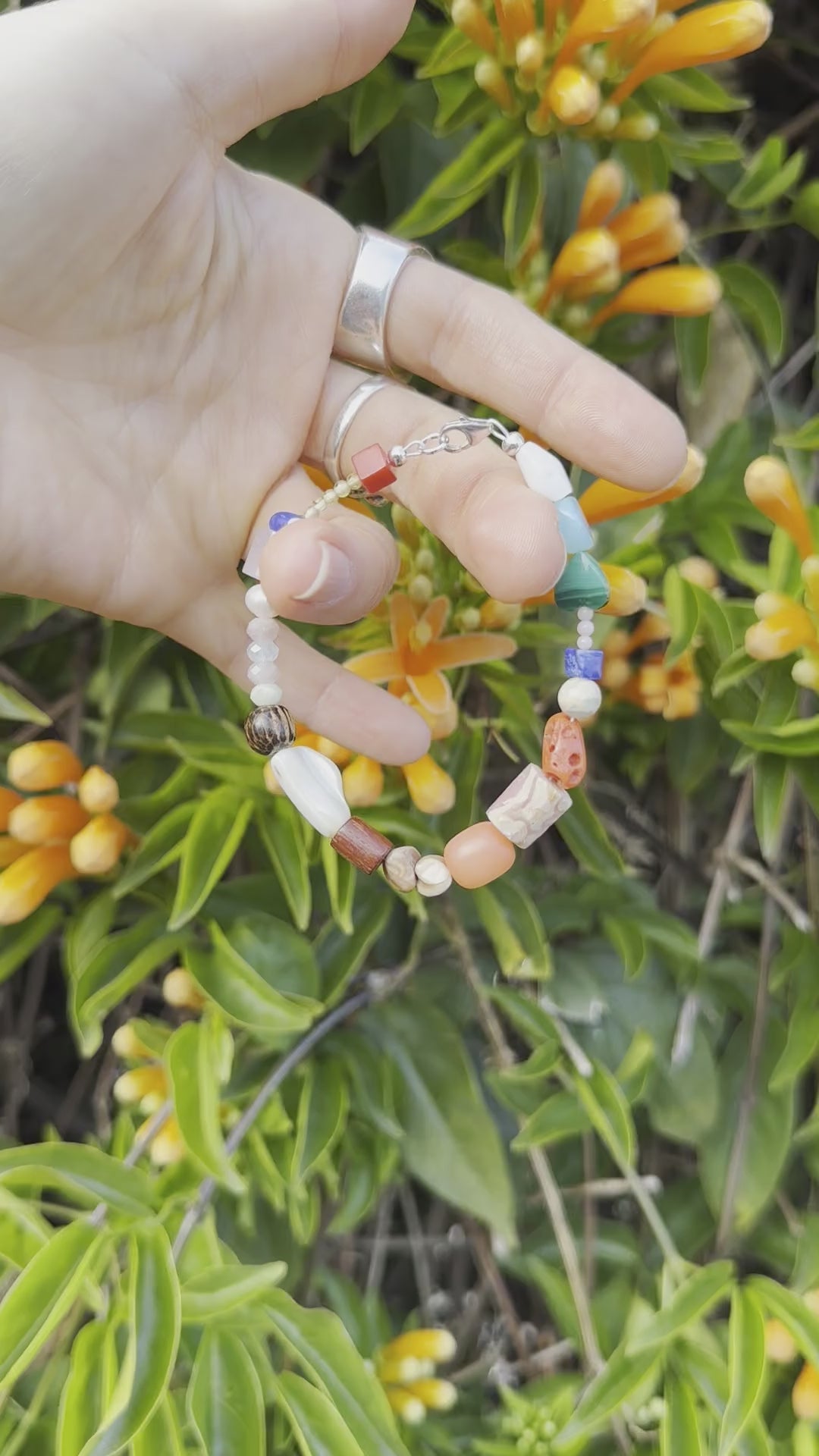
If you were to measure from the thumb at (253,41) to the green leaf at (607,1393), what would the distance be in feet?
3.04

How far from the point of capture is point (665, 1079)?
97cm

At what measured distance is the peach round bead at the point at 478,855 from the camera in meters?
0.67


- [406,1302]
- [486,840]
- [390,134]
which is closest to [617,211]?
[390,134]

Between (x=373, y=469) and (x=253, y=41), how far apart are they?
0.95 feet

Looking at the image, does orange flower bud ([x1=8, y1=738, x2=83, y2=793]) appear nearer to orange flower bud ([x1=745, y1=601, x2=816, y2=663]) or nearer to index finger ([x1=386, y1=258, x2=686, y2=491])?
index finger ([x1=386, y1=258, x2=686, y2=491])

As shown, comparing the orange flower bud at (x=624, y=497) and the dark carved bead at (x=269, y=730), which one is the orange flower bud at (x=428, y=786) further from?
the orange flower bud at (x=624, y=497)

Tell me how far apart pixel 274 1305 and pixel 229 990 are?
22 cm

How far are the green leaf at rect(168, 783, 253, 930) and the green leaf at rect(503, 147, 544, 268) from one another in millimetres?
498

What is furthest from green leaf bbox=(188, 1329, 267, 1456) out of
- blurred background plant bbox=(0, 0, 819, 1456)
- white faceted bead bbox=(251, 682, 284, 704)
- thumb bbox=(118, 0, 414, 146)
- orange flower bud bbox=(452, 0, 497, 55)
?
orange flower bud bbox=(452, 0, 497, 55)

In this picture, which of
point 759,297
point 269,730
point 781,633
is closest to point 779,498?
point 781,633

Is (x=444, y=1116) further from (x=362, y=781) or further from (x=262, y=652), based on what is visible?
(x=262, y=652)

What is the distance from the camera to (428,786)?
774 mm

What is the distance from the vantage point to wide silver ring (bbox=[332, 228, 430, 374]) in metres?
0.80

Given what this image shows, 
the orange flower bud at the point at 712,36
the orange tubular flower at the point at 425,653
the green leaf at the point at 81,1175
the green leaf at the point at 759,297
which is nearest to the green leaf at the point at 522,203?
the orange flower bud at the point at 712,36
